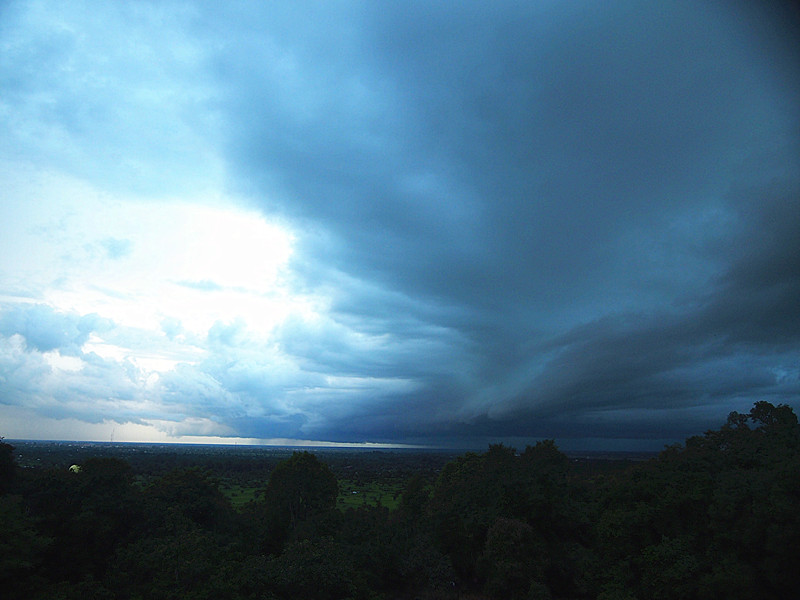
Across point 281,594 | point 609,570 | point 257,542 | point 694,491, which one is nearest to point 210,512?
point 257,542

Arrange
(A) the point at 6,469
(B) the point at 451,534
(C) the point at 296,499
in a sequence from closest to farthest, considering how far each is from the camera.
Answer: (A) the point at 6,469
(B) the point at 451,534
(C) the point at 296,499

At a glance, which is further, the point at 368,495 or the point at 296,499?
the point at 368,495

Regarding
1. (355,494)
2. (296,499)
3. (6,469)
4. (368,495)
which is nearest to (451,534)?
(296,499)

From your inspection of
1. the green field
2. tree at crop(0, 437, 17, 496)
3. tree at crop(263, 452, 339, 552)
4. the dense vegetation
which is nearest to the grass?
the green field

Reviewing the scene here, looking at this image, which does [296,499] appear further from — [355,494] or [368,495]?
[355,494]

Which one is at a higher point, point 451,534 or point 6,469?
point 6,469

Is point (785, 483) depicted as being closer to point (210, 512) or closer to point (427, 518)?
point (427, 518)

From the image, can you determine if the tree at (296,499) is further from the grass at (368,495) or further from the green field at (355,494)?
the green field at (355,494)

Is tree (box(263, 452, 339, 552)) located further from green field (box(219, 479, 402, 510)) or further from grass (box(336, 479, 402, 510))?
green field (box(219, 479, 402, 510))
